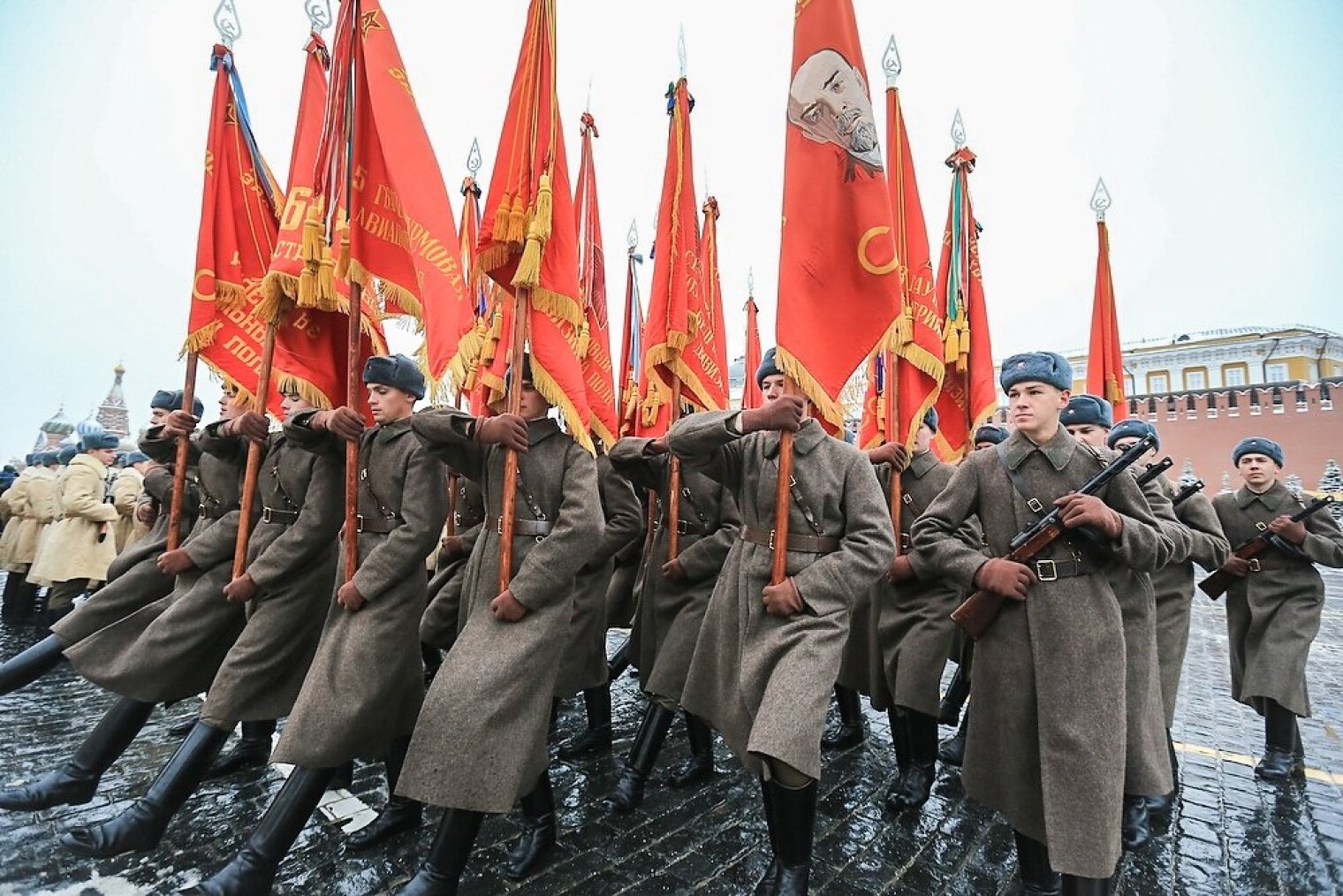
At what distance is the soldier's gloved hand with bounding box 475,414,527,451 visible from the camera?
10.9 ft

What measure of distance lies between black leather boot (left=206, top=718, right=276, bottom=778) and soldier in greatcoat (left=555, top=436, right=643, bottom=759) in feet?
5.97

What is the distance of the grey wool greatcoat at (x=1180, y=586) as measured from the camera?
4387mm

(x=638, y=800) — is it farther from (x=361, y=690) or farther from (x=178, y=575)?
(x=178, y=575)

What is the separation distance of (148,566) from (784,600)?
13.1 ft

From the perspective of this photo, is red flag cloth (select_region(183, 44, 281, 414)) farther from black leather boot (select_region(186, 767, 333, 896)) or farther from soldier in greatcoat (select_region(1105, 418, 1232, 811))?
soldier in greatcoat (select_region(1105, 418, 1232, 811))

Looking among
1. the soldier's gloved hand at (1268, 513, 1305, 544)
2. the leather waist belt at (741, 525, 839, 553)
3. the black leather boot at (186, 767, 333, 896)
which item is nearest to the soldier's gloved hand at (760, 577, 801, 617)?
the leather waist belt at (741, 525, 839, 553)

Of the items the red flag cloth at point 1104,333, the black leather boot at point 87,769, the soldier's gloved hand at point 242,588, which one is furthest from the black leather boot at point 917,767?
the red flag cloth at point 1104,333

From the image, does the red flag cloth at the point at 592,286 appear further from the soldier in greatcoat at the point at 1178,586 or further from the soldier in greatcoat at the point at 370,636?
the soldier in greatcoat at the point at 1178,586

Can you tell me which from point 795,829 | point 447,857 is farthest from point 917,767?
point 447,857

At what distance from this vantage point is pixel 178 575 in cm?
412

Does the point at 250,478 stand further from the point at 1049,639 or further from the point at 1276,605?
the point at 1276,605

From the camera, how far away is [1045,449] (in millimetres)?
3170

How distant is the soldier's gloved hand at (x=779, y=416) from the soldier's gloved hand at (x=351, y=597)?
6.55 feet

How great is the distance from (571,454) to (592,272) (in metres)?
3.89
